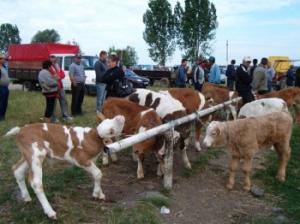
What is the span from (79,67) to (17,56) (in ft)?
52.6

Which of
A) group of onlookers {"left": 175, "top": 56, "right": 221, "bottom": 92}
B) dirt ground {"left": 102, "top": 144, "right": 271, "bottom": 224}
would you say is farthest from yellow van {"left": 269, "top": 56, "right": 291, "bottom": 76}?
dirt ground {"left": 102, "top": 144, "right": 271, "bottom": 224}

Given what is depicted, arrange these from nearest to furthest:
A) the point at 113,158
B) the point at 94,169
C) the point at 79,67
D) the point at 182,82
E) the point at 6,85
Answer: the point at 94,169
the point at 113,158
the point at 6,85
the point at 79,67
the point at 182,82

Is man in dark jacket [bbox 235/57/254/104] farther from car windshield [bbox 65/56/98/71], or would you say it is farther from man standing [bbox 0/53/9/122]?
car windshield [bbox 65/56/98/71]

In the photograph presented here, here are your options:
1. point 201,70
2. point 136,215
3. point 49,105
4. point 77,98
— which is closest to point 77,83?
point 77,98

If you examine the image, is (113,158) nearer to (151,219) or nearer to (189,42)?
(151,219)

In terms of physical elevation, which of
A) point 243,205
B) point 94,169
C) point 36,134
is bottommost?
point 243,205

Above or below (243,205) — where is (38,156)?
above

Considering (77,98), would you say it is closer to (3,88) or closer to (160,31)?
(3,88)

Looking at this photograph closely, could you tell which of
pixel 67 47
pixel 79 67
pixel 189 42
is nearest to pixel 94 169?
pixel 79 67

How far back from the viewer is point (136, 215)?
5.21 m

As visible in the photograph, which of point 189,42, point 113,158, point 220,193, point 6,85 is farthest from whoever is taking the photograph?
point 189,42

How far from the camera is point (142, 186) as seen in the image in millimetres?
6621

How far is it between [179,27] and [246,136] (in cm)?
5372

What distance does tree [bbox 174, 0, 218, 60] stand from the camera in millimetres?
57594
